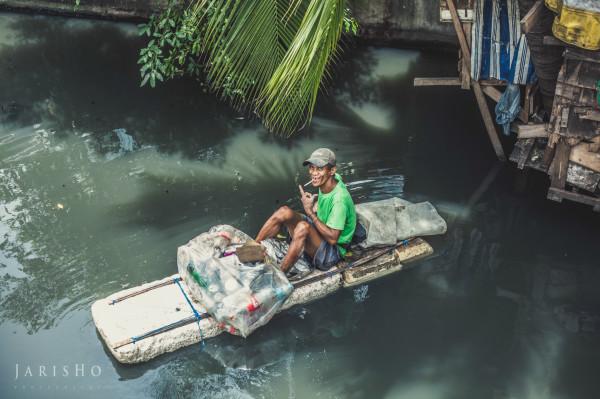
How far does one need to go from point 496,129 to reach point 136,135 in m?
4.16

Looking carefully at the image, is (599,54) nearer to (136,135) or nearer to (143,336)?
(143,336)

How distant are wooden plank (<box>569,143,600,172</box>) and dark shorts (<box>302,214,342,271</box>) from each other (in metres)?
2.37

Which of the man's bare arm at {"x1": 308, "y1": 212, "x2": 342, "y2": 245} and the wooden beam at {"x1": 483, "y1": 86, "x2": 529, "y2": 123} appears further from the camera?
the wooden beam at {"x1": 483, "y1": 86, "x2": 529, "y2": 123}

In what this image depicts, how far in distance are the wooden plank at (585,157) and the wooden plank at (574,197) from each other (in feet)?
1.02

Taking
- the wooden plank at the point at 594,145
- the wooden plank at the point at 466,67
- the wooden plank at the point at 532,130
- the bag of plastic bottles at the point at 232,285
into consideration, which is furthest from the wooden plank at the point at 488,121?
the bag of plastic bottles at the point at 232,285

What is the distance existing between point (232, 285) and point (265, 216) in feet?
5.43

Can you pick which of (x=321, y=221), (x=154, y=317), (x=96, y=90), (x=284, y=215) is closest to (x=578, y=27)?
(x=321, y=221)

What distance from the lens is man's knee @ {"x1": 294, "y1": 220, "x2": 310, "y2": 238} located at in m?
6.14

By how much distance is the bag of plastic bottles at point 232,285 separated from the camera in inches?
231

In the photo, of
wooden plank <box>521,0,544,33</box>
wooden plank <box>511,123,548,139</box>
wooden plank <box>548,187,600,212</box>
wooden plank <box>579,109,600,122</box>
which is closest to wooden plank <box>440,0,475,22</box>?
wooden plank <box>511,123,548,139</box>

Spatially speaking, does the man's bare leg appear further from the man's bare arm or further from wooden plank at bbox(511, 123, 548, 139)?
wooden plank at bbox(511, 123, 548, 139)

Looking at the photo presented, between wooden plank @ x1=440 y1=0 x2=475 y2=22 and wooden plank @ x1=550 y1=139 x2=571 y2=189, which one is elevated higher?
wooden plank @ x1=440 y1=0 x2=475 y2=22

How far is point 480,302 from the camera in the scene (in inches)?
263

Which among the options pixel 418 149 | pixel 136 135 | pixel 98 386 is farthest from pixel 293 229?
pixel 136 135
